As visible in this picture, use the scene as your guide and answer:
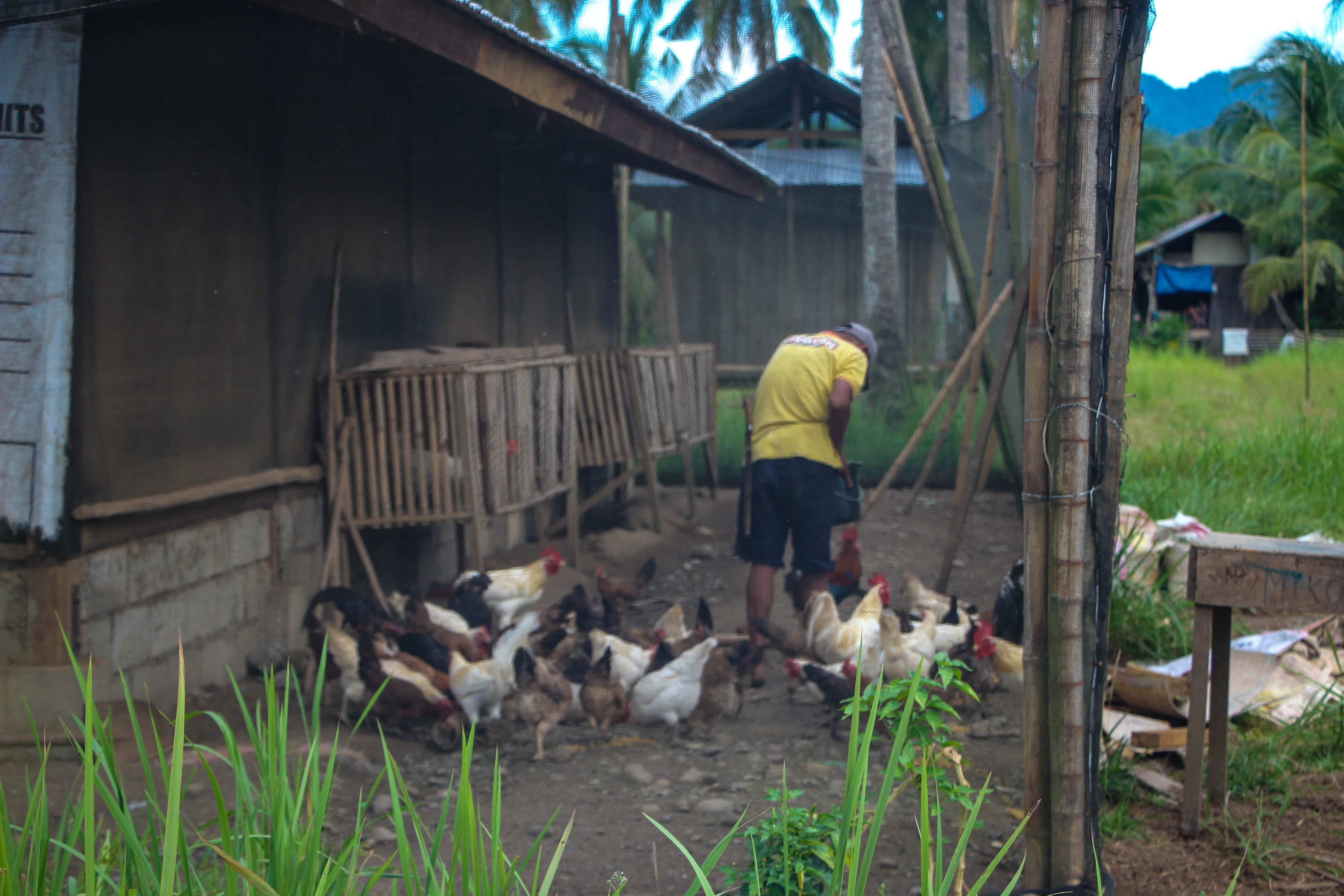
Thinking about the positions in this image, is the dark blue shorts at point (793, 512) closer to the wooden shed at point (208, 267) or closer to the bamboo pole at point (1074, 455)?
the wooden shed at point (208, 267)

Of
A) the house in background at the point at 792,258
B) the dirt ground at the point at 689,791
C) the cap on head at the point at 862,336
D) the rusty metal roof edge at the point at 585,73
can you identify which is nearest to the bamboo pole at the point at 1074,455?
the dirt ground at the point at 689,791

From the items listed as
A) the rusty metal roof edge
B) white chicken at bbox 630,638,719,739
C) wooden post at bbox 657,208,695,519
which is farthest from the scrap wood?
wooden post at bbox 657,208,695,519

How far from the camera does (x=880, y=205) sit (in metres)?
9.80

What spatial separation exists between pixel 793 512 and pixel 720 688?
3.91ft

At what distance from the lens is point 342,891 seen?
6.01 ft

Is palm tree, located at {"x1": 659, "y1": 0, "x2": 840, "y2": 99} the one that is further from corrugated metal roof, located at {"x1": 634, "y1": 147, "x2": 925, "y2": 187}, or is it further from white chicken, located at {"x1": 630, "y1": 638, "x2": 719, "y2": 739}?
white chicken, located at {"x1": 630, "y1": 638, "x2": 719, "y2": 739}

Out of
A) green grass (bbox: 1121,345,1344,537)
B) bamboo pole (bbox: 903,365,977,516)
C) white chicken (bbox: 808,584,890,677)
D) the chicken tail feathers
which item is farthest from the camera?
green grass (bbox: 1121,345,1344,537)

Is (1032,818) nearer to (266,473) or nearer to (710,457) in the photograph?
(266,473)

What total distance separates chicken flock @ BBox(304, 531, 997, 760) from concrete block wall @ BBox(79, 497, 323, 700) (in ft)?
0.71

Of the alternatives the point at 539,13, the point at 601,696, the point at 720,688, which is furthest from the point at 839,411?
the point at 539,13

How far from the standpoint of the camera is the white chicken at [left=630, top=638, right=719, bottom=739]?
4.17 meters

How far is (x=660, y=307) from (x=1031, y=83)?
4.74 metres

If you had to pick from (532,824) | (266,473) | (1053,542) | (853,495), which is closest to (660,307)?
(853,495)

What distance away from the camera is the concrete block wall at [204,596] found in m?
3.88
